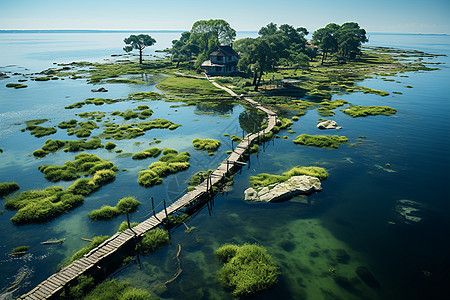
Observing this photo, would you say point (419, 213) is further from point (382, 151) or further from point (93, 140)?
point (93, 140)

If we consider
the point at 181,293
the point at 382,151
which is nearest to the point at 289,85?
the point at 382,151

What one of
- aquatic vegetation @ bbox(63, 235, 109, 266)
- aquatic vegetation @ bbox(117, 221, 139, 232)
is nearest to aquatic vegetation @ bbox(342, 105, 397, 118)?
aquatic vegetation @ bbox(117, 221, 139, 232)

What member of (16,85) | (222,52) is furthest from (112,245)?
(16,85)

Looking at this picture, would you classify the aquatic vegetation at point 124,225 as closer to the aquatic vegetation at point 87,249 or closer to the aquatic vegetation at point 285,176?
the aquatic vegetation at point 87,249

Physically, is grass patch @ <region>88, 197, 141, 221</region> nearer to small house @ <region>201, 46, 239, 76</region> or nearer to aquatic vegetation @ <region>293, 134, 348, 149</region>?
aquatic vegetation @ <region>293, 134, 348, 149</region>

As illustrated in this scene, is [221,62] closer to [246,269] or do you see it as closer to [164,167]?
[164,167]

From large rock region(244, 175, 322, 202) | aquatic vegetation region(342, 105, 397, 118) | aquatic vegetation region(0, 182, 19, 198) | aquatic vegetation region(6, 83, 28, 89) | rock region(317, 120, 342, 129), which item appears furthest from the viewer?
aquatic vegetation region(6, 83, 28, 89)
